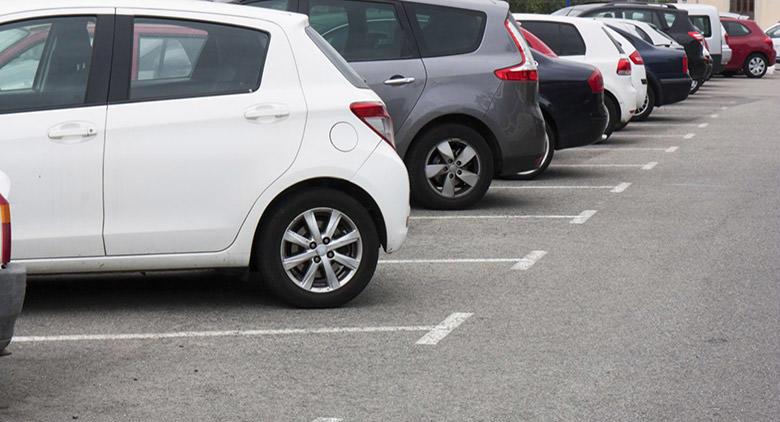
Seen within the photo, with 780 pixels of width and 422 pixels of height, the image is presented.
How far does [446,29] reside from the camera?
11.8 metres

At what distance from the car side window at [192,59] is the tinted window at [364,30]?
3834 millimetres

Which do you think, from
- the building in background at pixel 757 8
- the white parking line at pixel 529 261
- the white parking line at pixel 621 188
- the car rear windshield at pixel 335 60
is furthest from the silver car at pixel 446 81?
the building in background at pixel 757 8

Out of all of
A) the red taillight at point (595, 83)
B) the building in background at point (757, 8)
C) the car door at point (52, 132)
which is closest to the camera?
→ the car door at point (52, 132)

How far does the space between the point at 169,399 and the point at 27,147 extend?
191 centimetres

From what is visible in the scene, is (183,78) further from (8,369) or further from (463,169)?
(463,169)

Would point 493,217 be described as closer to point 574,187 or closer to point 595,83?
point 574,187

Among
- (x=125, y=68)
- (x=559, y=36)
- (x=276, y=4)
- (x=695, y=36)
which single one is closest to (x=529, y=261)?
(x=125, y=68)

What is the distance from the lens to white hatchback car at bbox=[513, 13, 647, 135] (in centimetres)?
1761

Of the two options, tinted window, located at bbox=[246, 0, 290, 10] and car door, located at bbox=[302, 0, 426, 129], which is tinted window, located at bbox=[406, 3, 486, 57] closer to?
car door, located at bbox=[302, 0, 426, 129]

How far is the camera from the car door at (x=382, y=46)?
37.7ft

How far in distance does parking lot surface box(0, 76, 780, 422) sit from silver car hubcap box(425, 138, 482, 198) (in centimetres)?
66

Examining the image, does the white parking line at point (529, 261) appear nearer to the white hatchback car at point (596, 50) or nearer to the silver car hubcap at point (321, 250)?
the silver car hubcap at point (321, 250)

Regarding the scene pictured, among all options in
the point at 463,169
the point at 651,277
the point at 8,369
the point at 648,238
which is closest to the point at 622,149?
the point at 463,169

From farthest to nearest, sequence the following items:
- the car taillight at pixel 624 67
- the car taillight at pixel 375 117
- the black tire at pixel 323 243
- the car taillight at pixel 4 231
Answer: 1. the car taillight at pixel 624 67
2. the car taillight at pixel 375 117
3. the black tire at pixel 323 243
4. the car taillight at pixel 4 231
